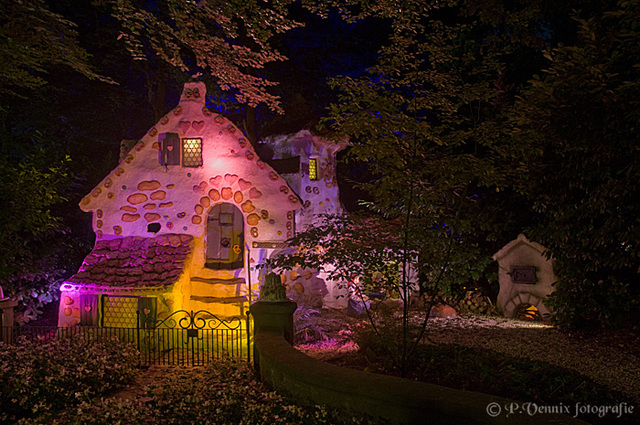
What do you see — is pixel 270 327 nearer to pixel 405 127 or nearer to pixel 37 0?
pixel 405 127

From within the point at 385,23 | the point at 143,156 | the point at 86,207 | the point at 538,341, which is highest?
the point at 385,23

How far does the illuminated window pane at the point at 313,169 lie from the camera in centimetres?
1438

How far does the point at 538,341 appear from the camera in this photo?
337 inches

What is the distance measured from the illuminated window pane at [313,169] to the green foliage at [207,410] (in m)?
9.43

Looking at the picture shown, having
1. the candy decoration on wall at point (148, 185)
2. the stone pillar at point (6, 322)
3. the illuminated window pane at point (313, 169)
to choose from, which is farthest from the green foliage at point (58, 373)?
the illuminated window pane at point (313, 169)

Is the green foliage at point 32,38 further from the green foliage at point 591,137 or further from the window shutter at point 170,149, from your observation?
the green foliage at point 591,137

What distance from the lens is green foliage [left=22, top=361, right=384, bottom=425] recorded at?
3.95 metres

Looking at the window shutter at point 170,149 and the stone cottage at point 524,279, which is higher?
the window shutter at point 170,149

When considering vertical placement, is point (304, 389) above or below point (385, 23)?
below

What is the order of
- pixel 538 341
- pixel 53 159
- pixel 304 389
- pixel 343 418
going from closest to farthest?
pixel 343 418 → pixel 304 389 → pixel 538 341 → pixel 53 159

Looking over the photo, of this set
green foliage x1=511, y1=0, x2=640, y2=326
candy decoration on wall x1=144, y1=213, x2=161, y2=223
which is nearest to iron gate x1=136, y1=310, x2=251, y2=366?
candy decoration on wall x1=144, y1=213, x2=161, y2=223

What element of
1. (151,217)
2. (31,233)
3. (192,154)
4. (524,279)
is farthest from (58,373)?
(524,279)

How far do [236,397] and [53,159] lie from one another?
37.9ft

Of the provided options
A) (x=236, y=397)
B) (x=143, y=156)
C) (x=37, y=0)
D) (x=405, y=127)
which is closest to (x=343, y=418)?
(x=236, y=397)
